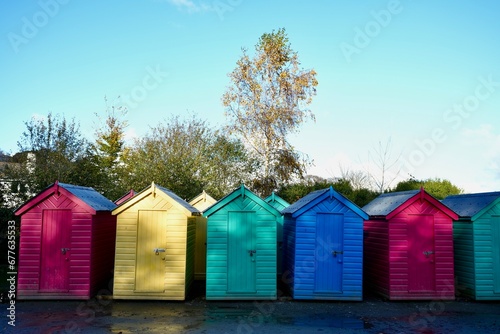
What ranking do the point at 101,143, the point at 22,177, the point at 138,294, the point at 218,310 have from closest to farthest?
the point at 218,310
the point at 138,294
the point at 22,177
the point at 101,143

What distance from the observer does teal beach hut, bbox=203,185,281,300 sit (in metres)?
10.8

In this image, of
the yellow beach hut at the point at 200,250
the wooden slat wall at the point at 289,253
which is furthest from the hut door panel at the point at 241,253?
the yellow beach hut at the point at 200,250

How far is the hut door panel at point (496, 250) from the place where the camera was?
37.5ft

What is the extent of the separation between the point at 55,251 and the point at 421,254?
1055 centimetres

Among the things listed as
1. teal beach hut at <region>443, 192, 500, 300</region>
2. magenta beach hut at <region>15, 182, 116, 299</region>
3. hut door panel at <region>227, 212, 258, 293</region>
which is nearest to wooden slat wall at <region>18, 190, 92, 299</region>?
magenta beach hut at <region>15, 182, 116, 299</region>

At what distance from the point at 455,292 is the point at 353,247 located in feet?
13.0

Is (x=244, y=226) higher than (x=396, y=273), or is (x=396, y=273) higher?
(x=244, y=226)

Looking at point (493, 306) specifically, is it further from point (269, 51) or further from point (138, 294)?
point (269, 51)

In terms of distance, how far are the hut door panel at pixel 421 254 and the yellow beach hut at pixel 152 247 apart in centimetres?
655

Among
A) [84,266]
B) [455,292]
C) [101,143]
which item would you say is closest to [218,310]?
[84,266]

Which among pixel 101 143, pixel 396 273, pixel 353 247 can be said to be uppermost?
pixel 101 143

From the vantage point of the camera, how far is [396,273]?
11.1 meters

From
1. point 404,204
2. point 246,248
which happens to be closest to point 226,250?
point 246,248

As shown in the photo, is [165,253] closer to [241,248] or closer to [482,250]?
[241,248]
